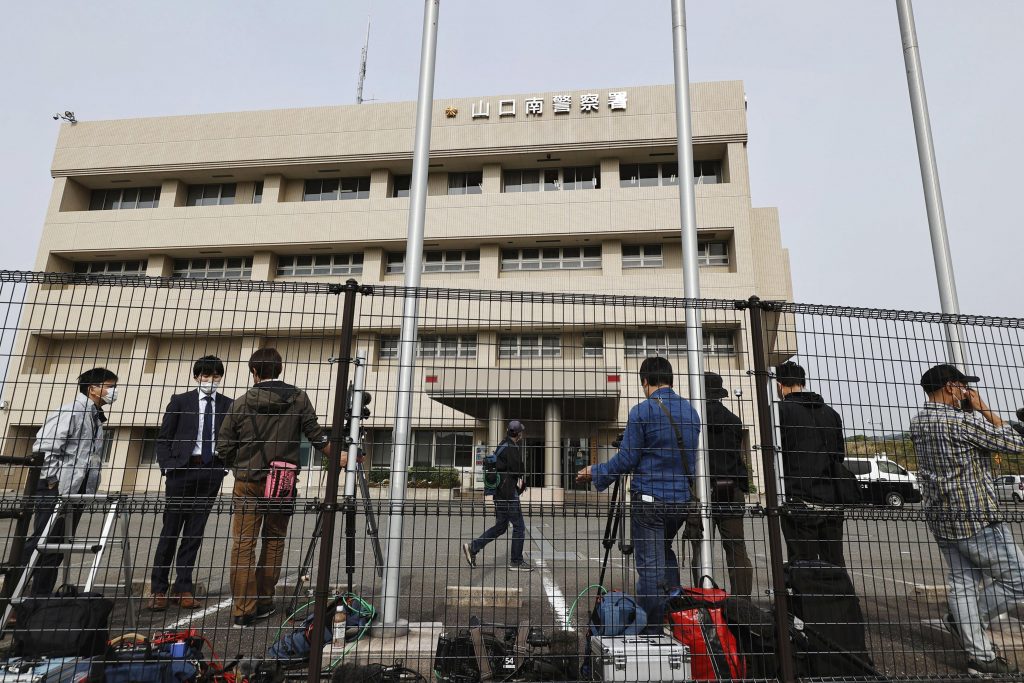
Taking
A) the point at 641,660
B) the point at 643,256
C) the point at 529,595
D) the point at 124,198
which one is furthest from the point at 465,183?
the point at 641,660

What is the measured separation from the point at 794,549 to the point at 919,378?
1.39m

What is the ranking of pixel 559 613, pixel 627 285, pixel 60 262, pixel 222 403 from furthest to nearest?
pixel 60 262
pixel 627 285
pixel 222 403
pixel 559 613

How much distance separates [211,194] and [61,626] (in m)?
33.0

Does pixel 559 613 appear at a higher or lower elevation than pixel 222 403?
lower

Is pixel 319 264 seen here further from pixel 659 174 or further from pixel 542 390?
pixel 542 390

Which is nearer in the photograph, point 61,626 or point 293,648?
point 61,626

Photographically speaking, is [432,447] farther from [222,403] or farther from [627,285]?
[627,285]

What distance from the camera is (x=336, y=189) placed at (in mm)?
30453

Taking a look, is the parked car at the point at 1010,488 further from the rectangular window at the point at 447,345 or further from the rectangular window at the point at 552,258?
the rectangular window at the point at 552,258

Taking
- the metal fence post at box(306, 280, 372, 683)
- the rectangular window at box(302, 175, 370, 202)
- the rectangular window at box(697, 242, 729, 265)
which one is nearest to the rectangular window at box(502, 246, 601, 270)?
the rectangular window at box(697, 242, 729, 265)

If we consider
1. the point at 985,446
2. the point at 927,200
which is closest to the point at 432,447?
the point at 985,446

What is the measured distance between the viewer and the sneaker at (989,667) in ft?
10.6

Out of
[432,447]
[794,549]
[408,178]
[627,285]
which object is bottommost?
[794,549]

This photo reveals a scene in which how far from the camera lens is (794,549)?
3.84 meters
